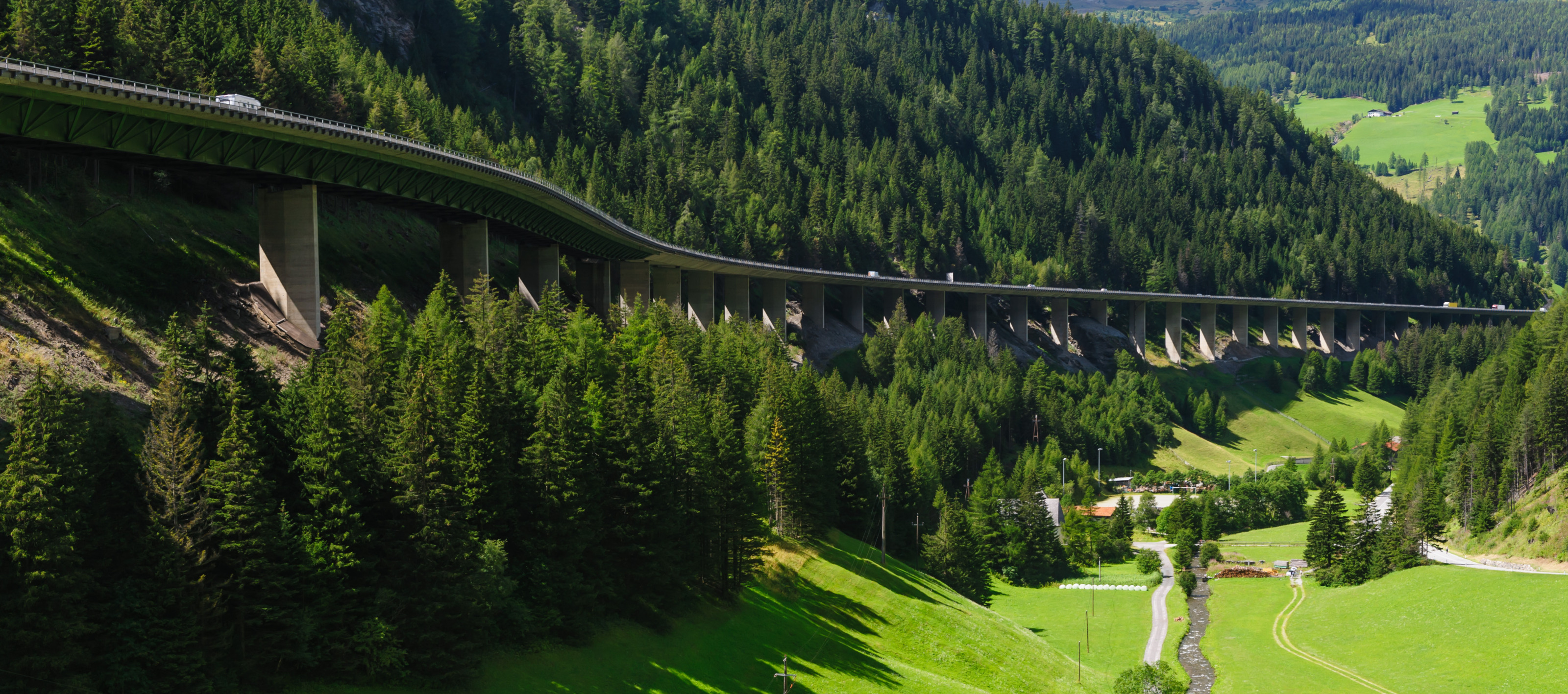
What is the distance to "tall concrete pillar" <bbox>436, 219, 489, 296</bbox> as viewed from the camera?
10331 cm

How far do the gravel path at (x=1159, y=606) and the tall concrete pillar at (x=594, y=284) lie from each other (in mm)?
63274

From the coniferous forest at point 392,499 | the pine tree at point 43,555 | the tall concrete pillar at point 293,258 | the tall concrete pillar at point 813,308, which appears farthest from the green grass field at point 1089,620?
the pine tree at point 43,555

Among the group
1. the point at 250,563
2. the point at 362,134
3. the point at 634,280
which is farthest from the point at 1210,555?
the point at 250,563

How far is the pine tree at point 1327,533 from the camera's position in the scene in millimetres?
121688

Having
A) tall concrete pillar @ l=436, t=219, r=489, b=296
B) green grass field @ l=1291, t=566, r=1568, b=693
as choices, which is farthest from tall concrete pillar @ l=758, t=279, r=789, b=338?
green grass field @ l=1291, t=566, r=1568, b=693

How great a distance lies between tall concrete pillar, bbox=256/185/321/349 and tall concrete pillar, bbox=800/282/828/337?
10739 cm

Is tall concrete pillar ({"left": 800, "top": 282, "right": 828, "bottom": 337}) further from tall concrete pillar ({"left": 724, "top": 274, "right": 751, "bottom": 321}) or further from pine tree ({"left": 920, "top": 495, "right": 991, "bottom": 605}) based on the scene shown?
pine tree ({"left": 920, "top": 495, "right": 991, "bottom": 605})

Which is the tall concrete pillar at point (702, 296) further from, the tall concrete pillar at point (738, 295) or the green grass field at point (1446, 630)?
the green grass field at point (1446, 630)

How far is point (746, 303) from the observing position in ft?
538

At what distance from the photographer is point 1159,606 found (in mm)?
116125

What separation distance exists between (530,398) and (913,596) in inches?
1424

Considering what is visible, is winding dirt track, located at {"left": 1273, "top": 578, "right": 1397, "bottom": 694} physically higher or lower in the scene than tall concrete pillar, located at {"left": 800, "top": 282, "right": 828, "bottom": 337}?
lower

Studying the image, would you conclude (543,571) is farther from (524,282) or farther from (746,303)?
(746,303)

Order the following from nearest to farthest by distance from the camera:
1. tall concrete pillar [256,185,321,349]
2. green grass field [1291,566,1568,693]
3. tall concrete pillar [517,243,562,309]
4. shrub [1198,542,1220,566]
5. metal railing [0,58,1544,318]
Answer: metal railing [0,58,1544,318] < tall concrete pillar [256,185,321,349] < green grass field [1291,566,1568,693] < tall concrete pillar [517,243,562,309] < shrub [1198,542,1220,566]
